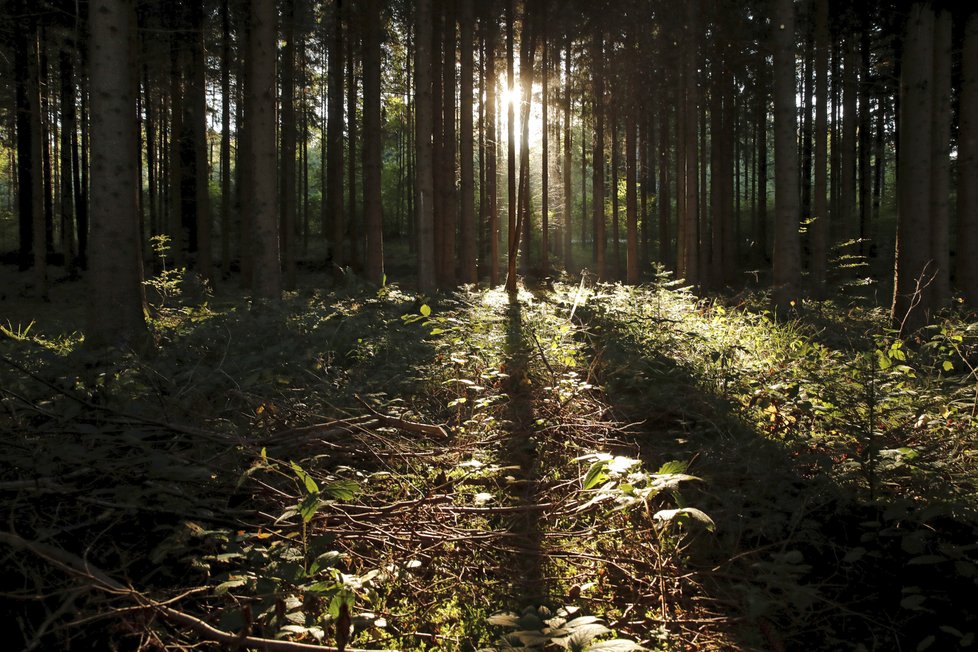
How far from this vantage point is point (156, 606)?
2045mm

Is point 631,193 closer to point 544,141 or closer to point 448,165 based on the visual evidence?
point 544,141

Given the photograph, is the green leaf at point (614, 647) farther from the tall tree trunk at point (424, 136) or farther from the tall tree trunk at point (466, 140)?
the tall tree trunk at point (466, 140)

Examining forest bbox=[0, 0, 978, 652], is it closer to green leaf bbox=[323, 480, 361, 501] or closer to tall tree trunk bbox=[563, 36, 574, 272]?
green leaf bbox=[323, 480, 361, 501]

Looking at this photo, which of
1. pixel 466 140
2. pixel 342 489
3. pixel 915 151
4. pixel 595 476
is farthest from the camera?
pixel 466 140

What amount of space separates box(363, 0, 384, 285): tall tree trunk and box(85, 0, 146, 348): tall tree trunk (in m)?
7.53

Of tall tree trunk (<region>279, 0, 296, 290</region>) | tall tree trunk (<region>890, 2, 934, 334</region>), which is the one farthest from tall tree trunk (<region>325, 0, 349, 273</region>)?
tall tree trunk (<region>890, 2, 934, 334</region>)

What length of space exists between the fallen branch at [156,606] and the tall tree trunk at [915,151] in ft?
31.7

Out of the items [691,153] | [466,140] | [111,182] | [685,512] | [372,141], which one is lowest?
[685,512]

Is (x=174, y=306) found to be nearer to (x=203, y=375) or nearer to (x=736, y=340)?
(x=203, y=375)

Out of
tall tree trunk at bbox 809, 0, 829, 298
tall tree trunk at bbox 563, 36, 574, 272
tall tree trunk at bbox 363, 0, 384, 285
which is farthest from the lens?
tall tree trunk at bbox 563, 36, 574, 272

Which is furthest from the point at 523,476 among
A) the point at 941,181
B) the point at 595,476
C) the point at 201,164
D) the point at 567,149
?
the point at 567,149

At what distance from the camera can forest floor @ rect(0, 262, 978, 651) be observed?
223 cm

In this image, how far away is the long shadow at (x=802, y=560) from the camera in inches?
97.1

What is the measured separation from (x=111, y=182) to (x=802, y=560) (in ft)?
24.7
